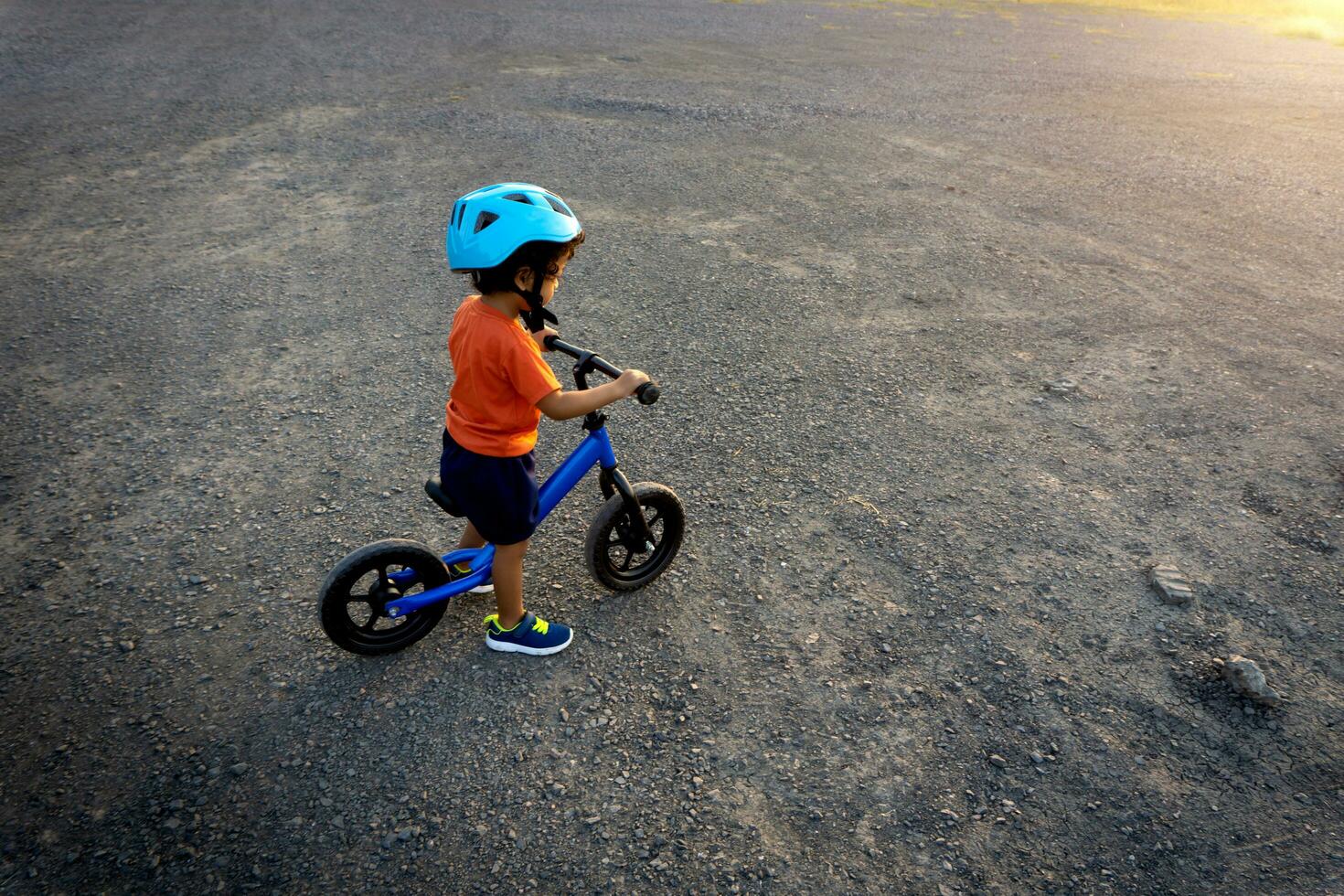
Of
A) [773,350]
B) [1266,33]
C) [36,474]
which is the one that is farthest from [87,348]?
[1266,33]

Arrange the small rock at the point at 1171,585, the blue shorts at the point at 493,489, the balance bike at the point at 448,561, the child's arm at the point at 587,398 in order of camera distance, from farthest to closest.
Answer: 1. the small rock at the point at 1171,585
2. the balance bike at the point at 448,561
3. the blue shorts at the point at 493,489
4. the child's arm at the point at 587,398

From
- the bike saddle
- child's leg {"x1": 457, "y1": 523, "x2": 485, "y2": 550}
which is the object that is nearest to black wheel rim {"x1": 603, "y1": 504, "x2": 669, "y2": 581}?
child's leg {"x1": 457, "y1": 523, "x2": 485, "y2": 550}

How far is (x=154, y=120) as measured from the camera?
940cm

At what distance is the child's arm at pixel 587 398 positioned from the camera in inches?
109

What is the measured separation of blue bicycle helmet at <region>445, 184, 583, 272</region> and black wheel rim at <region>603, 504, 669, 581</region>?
4.22ft

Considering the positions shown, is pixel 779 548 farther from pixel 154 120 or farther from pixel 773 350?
pixel 154 120

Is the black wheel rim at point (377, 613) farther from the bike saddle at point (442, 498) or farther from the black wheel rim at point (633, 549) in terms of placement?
the black wheel rim at point (633, 549)

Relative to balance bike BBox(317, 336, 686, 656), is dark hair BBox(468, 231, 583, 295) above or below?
above

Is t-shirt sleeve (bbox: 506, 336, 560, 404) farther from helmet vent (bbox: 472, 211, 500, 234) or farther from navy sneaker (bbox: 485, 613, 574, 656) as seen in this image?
navy sneaker (bbox: 485, 613, 574, 656)

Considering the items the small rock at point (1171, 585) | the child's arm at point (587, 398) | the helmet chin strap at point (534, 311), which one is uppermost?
the helmet chin strap at point (534, 311)

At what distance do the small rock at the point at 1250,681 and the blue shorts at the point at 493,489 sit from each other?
9.82 ft

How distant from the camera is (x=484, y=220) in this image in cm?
272

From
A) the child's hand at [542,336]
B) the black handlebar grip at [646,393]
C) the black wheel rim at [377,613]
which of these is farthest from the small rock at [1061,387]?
the black wheel rim at [377,613]

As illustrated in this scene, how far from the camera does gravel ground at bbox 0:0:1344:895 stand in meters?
2.79
